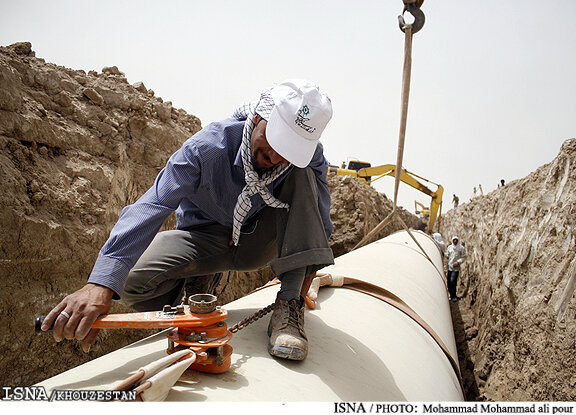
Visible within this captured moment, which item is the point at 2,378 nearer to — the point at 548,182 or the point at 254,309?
the point at 254,309

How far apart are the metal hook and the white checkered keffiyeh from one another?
0.96 meters

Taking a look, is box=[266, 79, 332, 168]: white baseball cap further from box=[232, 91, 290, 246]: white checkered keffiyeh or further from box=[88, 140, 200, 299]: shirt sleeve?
box=[88, 140, 200, 299]: shirt sleeve

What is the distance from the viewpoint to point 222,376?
1.18 metres

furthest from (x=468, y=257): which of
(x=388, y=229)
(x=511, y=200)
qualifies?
(x=511, y=200)

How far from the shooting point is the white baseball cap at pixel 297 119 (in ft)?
5.13

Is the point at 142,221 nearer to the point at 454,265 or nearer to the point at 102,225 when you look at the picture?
→ the point at 102,225

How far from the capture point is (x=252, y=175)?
169 centimetres

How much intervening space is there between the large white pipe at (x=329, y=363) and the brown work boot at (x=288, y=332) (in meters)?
0.04

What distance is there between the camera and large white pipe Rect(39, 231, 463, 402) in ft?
3.70

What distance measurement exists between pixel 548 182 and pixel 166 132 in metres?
3.56

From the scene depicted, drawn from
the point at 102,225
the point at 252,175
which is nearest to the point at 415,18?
the point at 252,175

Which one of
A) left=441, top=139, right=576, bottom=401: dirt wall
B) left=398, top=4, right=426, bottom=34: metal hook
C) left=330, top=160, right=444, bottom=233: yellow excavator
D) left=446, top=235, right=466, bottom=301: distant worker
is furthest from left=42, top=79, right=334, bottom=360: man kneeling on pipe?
left=330, top=160, right=444, bottom=233: yellow excavator

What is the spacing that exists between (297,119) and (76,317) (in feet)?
3.44

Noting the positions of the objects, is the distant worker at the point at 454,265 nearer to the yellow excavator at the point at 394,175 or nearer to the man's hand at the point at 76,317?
the yellow excavator at the point at 394,175
